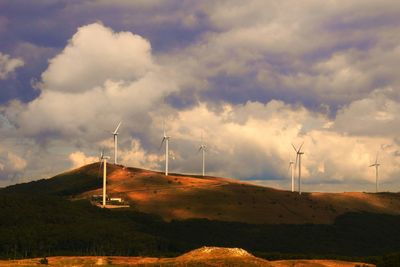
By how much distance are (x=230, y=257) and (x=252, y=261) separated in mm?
6380

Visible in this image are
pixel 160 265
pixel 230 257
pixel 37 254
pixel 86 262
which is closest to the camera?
pixel 160 265

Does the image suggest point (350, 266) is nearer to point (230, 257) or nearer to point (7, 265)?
point (230, 257)

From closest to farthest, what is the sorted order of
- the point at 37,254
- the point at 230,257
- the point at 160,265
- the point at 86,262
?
1. the point at 160,265
2. the point at 230,257
3. the point at 86,262
4. the point at 37,254

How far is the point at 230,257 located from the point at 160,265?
15731mm

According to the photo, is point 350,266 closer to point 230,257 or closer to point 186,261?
point 230,257

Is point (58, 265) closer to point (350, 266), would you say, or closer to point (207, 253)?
point (207, 253)

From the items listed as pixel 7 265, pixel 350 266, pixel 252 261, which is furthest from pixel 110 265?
pixel 350 266

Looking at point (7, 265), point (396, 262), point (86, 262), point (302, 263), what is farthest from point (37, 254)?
point (396, 262)

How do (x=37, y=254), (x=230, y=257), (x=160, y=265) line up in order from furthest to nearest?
(x=37, y=254)
(x=230, y=257)
(x=160, y=265)

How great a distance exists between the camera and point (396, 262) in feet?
419

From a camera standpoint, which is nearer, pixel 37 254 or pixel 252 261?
pixel 252 261

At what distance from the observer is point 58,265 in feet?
422

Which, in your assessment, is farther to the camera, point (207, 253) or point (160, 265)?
point (207, 253)

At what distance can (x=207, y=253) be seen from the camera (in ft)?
443
